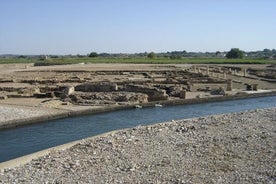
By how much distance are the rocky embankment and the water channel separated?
4375mm

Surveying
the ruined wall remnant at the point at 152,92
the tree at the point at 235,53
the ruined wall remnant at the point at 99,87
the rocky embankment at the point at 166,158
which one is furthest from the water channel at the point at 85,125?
the tree at the point at 235,53

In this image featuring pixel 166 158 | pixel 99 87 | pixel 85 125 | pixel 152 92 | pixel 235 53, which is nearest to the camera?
pixel 166 158

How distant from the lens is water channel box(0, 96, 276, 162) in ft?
63.0

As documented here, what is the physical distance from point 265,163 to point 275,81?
39.7 metres

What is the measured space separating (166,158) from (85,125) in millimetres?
11367

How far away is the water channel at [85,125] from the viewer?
1919cm

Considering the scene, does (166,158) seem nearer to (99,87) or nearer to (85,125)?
(85,125)

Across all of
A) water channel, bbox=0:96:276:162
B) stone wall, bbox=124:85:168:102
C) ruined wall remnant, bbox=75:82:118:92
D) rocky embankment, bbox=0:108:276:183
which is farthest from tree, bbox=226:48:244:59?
rocky embankment, bbox=0:108:276:183

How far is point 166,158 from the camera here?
1294cm

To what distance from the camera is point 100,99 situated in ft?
102

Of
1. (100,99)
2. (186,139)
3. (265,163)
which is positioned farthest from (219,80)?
(265,163)

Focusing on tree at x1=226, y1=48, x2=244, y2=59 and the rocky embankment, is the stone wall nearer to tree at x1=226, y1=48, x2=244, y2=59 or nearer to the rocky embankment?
the rocky embankment

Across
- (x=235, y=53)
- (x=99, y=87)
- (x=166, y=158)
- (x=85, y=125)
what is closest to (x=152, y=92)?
(x=99, y=87)

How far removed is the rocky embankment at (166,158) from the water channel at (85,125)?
14.4ft
